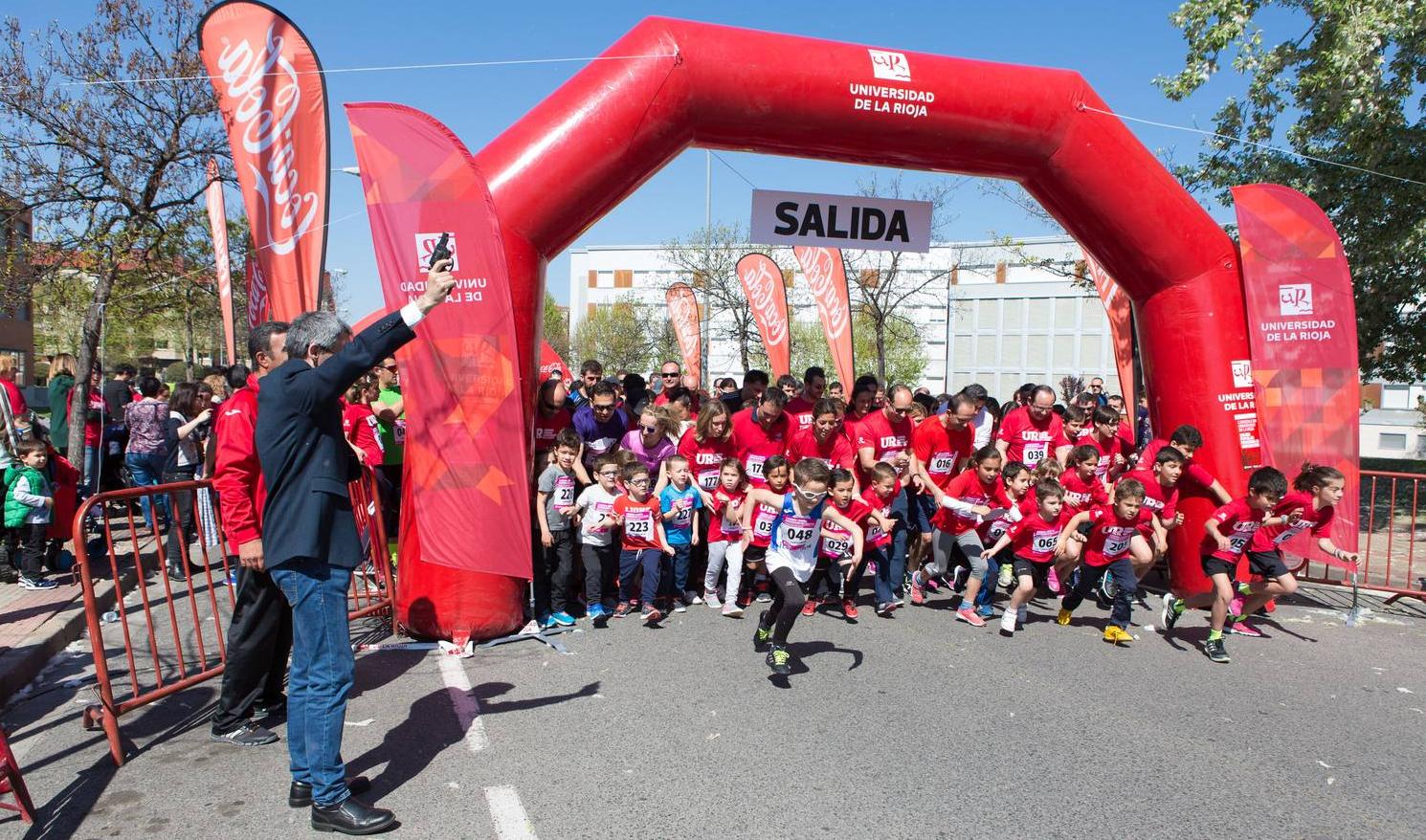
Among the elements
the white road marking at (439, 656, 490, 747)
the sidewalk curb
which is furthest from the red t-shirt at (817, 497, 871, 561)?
the sidewalk curb

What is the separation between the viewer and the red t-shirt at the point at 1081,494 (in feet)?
23.9

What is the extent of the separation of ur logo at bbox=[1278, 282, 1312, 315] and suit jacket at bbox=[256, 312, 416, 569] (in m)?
7.34

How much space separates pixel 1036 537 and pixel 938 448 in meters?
1.44

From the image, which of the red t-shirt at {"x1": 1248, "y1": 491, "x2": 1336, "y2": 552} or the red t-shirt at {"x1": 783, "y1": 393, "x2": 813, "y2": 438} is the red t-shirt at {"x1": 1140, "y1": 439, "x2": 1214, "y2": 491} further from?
the red t-shirt at {"x1": 783, "y1": 393, "x2": 813, "y2": 438}

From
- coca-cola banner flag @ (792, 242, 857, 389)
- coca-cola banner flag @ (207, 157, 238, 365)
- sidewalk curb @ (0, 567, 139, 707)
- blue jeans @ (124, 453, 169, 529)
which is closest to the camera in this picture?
sidewalk curb @ (0, 567, 139, 707)

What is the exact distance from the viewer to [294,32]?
590cm

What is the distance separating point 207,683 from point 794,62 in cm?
564

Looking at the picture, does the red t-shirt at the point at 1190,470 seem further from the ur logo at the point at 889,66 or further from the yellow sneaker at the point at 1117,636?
the ur logo at the point at 889,66

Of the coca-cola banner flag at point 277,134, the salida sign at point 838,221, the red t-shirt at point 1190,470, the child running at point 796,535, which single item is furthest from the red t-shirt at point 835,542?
the coca-cola banner flag at point 277,134

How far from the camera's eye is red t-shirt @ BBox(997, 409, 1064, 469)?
28.1 ft

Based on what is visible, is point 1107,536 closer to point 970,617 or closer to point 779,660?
point 970,617

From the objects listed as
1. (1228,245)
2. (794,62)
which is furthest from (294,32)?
(1228,245)

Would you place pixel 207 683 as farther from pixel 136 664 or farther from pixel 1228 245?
pixel 1228 245

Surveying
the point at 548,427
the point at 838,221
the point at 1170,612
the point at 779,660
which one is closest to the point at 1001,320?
the point at 838,221
